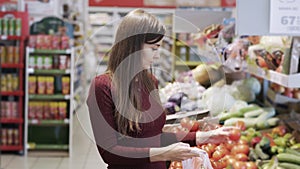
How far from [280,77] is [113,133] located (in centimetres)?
163

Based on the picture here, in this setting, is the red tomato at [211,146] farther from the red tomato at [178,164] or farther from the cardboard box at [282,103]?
the cardboard box at [282,103]

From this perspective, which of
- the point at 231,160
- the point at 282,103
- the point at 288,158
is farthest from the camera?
the point at 282,103

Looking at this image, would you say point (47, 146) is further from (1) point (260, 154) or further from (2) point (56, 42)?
(1) point (260, 154)

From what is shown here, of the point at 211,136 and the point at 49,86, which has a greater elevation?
the point at 211,136

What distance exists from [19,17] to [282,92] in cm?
393

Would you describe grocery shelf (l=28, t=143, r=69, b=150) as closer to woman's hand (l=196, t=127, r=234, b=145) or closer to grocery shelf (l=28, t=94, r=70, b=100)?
grocery shelf (l=28, t=94, r=70, b=100)

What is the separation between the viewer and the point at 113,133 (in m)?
1.88

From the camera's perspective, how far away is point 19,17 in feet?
23.3

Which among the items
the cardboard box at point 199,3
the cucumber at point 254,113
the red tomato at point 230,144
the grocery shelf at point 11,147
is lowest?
the grocery shelf at point 11,147

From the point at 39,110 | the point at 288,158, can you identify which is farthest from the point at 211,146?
the point at 39,110

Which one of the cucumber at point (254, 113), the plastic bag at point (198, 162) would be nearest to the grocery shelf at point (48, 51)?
the cucumber at point (254, 113)

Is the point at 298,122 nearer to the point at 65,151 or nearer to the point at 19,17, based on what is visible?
the point at 65,151

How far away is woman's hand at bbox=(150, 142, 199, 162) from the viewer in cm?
189

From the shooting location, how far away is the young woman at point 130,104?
6.16ft
